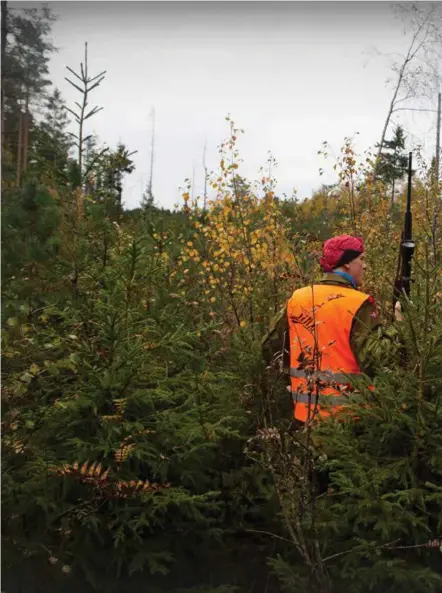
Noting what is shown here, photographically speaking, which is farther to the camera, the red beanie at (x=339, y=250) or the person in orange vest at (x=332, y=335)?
the red beanie at (x=339, y=250)

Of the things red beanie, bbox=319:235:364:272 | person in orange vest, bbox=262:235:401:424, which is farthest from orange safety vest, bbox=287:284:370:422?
red beanie, bbox=319:235:364:272

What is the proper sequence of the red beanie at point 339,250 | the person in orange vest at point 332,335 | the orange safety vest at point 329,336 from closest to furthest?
the person in orange vest at point 332,335, the orange safety vest at point 329,336, the red beanie at point 339,250

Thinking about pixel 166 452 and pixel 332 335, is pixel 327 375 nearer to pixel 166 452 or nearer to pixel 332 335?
pixel 332 335

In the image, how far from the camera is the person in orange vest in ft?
10.5

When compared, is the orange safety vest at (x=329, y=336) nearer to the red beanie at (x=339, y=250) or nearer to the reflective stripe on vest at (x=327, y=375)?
the reflective stripe on vest at (x=327, y=375)

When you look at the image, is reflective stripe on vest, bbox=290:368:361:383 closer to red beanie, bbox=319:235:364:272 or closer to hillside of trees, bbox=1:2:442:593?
hillside of trees, bbox=1:2:442:593

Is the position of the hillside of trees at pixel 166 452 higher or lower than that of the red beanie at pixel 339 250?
lower

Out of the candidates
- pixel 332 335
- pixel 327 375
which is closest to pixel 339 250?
pixel 332 335

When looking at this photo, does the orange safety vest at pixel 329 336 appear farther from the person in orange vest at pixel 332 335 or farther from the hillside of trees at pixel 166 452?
the hillside of trees at pixel 166 452

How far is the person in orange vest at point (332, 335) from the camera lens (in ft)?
10.5

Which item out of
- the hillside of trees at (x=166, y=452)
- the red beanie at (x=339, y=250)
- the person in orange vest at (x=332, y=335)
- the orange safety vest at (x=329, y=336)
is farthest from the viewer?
the red beanie at (x=339, y=250)

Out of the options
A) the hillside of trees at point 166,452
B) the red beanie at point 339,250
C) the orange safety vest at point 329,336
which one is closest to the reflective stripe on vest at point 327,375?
the orange safety vest at point 329,336

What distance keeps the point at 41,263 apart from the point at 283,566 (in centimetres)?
244

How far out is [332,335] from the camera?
137 inches
